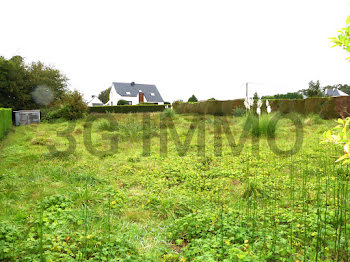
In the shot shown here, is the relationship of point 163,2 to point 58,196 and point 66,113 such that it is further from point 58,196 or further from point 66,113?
point 66,113

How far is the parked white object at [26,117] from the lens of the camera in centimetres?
1356

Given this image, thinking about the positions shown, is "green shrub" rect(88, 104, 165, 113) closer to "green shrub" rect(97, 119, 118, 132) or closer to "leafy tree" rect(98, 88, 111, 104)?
"green shrub" rect(97, 119, 118, 132)

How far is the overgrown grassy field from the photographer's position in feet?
6.57

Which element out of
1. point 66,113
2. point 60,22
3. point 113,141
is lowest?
point 113,141

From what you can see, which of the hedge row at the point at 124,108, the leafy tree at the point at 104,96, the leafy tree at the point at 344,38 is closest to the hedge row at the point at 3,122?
the leafy tree at the point at 344,38

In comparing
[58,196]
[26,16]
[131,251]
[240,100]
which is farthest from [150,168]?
[240,100]

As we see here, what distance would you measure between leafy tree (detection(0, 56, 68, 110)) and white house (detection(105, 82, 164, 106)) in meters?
18.1

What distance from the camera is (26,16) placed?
728cm

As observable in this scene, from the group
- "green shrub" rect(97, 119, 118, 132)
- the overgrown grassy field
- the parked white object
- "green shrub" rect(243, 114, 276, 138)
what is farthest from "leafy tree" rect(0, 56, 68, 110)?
"green shrub" rect(243, 114, 276, 138)

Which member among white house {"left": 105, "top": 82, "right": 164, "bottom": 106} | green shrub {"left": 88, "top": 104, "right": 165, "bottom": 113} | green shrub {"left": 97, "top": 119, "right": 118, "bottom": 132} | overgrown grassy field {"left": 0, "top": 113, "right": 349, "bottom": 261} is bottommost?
overgrown grassy field {"left": 0, "top": 113, "right": 349, "bottom": 261}

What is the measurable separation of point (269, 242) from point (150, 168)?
3189mm

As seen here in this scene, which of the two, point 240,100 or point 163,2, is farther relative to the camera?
point 240,100

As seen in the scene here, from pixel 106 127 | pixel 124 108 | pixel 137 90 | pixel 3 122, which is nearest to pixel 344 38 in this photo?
pixel 106 127

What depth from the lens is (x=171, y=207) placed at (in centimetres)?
305
